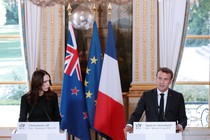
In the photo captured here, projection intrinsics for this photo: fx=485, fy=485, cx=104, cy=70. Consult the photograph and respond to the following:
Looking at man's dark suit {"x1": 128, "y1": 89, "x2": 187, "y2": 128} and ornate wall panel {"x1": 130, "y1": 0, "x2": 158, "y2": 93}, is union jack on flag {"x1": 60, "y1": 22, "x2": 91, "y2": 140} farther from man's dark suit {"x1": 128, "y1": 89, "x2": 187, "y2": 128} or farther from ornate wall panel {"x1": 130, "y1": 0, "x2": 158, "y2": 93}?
man's dark suit {"x1": 128, "y1": 89, "x2": 187, "y2": 128}

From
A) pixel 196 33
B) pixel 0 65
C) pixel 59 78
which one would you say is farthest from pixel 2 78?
pixel 196 33

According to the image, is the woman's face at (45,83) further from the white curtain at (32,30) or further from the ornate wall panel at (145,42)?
the ornate wall panel at (145,42)

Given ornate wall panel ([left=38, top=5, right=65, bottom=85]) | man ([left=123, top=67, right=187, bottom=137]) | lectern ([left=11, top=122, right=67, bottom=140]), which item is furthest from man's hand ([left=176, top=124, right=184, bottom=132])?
ornate wall panel ([left=38, top=5, right=65, bottom=85])

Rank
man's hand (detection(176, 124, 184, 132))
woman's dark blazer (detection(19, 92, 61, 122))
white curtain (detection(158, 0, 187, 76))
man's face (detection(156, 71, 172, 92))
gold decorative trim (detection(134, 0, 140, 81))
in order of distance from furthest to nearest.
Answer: gold decorative trim (detection(134, 0, 140, 81)) → white curtain (detection(158, 0, 187, 76)) → woman's dark blazer (detection(19, 92, 61, 122)) → man's face (detection(156, 71, 172, 92)) → man's hand (detection(176, 124, 184, 132))

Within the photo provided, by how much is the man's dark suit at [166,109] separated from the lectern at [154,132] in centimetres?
70

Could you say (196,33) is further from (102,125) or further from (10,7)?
(10,7)

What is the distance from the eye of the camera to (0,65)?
23.3ft

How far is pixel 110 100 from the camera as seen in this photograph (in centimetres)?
611

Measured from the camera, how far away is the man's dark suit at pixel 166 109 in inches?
189

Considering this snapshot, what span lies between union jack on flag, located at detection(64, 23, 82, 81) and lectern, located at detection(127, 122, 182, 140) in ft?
7.31

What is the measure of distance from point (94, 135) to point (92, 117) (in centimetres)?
75

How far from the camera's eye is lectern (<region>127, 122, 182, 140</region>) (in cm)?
399

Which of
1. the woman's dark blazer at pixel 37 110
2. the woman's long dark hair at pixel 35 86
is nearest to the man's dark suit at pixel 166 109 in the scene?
the woman's dark blazer at pixel 37 110

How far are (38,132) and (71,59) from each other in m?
2.21
